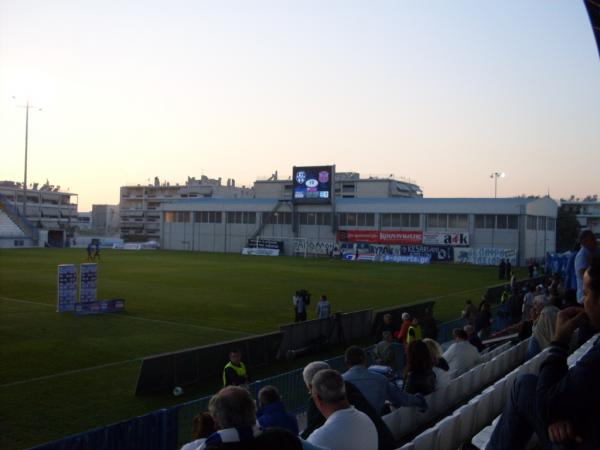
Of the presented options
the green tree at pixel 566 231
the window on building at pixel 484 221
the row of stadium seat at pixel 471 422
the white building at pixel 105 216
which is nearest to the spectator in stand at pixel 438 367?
the row of stadium seat at pixel 471 422

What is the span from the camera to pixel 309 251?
243ft

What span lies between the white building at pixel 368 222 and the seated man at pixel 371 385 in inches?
2373

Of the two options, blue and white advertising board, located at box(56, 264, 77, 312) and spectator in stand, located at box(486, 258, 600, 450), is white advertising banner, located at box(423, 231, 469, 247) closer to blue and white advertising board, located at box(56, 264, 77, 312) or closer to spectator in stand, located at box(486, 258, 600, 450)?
blue and white advertising board, located at box(56, 264, 77, 312)

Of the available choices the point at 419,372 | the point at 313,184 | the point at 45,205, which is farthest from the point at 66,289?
the point at 45,205

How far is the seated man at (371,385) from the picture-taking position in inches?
270

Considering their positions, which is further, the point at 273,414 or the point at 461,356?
the point at 461,356

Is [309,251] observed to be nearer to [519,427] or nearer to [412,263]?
[412,263]

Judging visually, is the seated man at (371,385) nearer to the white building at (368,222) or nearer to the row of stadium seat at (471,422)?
the row of stadium seat at (471,422)

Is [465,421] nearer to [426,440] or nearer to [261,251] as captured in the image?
[426,440]

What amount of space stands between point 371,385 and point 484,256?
6018 cm

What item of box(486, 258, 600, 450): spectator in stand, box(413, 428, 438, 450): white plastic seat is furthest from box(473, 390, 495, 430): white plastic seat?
box(486, 258, 600, 450): spectator in stand

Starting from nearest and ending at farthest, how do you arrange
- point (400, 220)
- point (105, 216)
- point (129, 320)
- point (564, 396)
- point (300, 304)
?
point (564, 396)
point (300, 304)
point (129, 320)
point (400, 220)
point (105, 216)

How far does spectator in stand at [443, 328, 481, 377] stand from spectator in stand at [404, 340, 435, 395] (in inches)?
84.4

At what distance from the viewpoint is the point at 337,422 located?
4.56m
